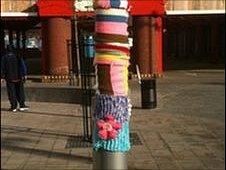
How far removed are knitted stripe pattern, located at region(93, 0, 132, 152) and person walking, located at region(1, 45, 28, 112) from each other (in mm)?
10148

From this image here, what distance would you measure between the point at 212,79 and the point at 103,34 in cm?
2117

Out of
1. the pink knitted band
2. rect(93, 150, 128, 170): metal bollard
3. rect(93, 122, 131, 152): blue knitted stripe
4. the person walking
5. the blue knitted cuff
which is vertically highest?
the pink knitted band

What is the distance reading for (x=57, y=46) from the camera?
25781 millimetres

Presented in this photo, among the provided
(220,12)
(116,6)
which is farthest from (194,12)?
(116,6)

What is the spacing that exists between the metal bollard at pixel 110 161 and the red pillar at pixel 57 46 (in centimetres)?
1975

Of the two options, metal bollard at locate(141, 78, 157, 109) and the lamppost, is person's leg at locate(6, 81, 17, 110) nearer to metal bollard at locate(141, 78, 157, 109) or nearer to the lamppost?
metal bollard at locate(141, 78, 157, 109)

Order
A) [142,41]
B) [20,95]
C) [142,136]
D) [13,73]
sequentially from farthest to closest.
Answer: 1. [142,41]
2. [20,95]
3. [13,73]
4. [142,136]

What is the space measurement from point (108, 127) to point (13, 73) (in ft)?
34.4

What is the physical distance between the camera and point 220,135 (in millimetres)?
11375

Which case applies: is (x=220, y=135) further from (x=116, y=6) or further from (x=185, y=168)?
(x=116, y=6)

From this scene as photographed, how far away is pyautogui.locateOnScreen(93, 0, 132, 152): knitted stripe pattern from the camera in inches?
234

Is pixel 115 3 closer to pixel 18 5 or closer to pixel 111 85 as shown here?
pixel 111 85

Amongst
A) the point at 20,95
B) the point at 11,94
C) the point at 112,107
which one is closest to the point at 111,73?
the point at 112,107

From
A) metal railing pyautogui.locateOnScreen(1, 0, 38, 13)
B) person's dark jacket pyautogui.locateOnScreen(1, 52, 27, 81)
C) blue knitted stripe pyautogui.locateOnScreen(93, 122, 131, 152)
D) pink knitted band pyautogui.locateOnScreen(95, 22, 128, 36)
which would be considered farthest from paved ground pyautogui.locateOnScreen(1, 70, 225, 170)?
metal railing pyautogui.locateOnScreen(1, 0, 38, 13)
